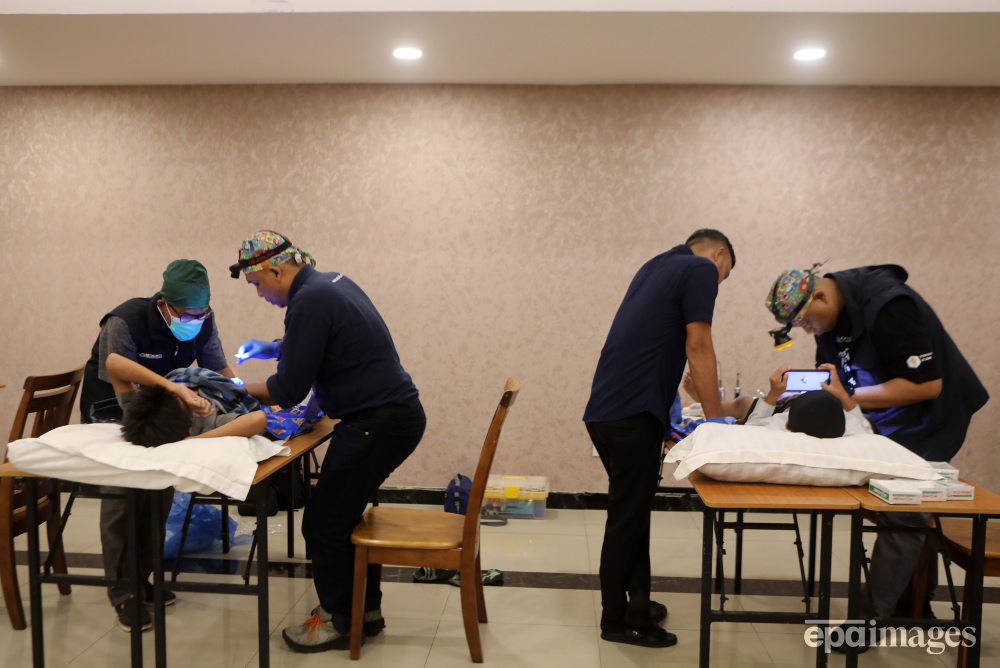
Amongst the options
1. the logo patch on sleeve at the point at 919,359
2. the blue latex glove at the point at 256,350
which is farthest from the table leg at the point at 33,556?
the logo patch on sleeve at the point at 919,359

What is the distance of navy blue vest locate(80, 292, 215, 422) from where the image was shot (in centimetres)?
278

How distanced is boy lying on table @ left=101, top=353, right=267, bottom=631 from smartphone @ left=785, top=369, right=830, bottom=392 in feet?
5.56

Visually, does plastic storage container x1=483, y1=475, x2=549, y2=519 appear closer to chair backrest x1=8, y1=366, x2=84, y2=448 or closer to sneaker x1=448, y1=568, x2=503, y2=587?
sneaker x1=448, y1=568, x2=503, y2=587

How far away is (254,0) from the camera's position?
3.17 metres

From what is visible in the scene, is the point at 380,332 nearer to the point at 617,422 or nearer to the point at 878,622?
the point at 617,422

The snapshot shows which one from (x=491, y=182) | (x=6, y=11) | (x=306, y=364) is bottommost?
(x=306, y=364)

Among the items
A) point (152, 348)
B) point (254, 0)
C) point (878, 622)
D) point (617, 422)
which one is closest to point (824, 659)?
point (878, 622)

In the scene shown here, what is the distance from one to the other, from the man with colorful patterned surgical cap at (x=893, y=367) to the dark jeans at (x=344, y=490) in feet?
4.49

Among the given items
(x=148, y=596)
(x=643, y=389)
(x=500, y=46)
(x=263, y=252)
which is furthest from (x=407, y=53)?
(x=148, y=596)

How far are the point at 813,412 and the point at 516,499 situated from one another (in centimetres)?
214

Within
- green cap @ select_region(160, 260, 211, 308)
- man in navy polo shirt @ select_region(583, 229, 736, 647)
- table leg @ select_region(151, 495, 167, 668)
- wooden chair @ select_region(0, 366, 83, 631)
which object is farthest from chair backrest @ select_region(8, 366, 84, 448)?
man in navy polo shirt @ select_region(583, 229, 736, 647)

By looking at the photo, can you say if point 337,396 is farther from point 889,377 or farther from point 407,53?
point 407,53

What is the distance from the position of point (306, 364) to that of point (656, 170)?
2.48 metres

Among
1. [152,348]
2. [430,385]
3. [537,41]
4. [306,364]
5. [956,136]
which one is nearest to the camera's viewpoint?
[306,364]
